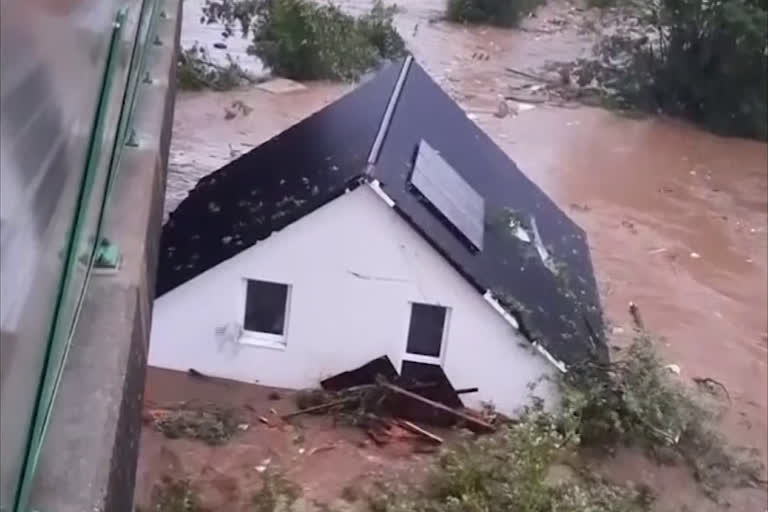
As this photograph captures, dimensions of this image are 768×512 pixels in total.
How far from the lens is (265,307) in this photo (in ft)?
22.9

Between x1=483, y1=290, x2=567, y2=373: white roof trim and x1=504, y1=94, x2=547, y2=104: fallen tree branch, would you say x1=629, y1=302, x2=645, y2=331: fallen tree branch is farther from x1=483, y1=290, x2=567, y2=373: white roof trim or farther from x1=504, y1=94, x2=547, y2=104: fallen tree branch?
x1=504, y1=94, x2=547, y2=104: fallen tree branch

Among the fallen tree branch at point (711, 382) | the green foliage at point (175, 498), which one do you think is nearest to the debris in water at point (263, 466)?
the green foliage at point (175, 498)

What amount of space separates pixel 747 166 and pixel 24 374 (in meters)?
12.5

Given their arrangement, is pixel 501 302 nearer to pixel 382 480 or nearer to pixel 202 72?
pixel 382 480

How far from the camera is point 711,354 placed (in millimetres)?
8656

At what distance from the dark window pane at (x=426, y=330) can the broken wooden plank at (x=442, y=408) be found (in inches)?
10.7

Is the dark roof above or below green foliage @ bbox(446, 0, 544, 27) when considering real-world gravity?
below

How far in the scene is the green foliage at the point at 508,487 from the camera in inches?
224

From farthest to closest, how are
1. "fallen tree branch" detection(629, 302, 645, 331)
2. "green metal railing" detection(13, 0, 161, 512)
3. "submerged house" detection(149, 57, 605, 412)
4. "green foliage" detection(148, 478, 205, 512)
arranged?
"fallen tree branch" detection(629, 302, 645, 331) → "submerged house" detection(149, 57, 605, 412) → "green foliage" detection(148, 478, 205, 512) → "green metal railing" detection(13, 0, 161, 512)

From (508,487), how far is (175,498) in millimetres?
1517

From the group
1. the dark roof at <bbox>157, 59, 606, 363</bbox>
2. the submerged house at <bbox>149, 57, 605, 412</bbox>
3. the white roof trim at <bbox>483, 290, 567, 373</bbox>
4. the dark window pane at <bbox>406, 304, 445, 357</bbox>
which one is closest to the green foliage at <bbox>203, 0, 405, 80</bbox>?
the dark roof at <bbox>157, 59, 606, 363</bbox>

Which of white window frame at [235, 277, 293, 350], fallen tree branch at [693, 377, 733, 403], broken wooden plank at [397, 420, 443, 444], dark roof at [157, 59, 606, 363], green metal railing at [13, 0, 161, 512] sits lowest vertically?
broken wooden plank at [397, 420, 443, 444]

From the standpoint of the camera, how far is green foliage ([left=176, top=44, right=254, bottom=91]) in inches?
508

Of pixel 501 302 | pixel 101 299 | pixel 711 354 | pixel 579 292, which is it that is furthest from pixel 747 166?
pixel 101 299
